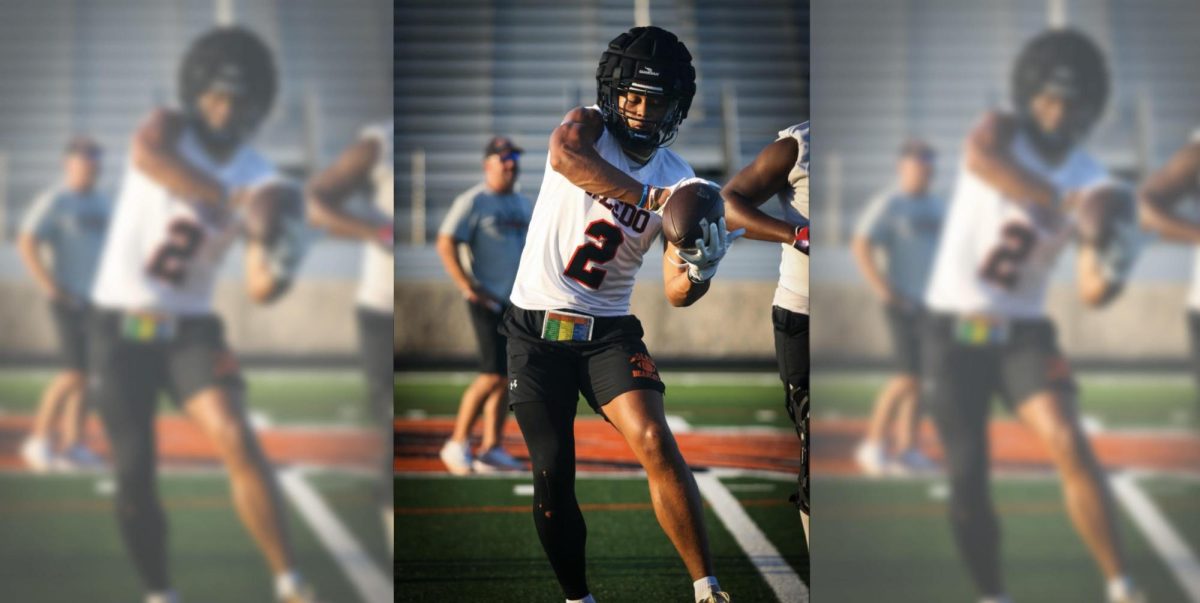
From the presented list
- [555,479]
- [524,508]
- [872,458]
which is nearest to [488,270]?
[524,508]

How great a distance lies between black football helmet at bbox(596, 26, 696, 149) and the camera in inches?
151

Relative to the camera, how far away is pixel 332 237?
5.46ft

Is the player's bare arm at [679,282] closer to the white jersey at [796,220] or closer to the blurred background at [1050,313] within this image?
the white jersey at [796,220]

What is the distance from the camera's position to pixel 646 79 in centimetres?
383

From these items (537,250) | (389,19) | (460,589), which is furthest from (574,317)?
(389,19)

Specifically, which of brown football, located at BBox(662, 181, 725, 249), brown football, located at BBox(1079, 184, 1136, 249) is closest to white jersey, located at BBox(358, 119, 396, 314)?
brown football, located at BBox(1079, 184, 1136, 249)

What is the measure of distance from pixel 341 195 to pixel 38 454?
0.52 meters

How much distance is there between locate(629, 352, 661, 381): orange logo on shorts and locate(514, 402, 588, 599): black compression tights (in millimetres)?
229

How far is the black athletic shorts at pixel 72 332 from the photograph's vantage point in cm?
169

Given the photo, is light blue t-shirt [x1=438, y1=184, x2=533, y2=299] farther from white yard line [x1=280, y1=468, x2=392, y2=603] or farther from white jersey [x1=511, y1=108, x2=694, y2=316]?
white yard line [x1=280, y1=468, x2=392, y2=603]

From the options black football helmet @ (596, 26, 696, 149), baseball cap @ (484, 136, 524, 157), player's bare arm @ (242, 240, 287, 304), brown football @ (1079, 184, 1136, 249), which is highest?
black football helmet @ (596, 26, 696, 149)

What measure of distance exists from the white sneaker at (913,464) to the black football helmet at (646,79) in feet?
7.65

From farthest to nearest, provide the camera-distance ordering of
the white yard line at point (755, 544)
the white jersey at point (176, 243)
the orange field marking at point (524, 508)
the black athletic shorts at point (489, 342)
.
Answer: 1. the black athletic shorts at point (489, 342)
2. the orange field marking at point (524, 508)
3. the white yard line at point (755, 544)
4. the white jersey at point (176, 243)

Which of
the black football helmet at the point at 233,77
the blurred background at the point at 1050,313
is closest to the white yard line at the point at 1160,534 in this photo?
the blurred background at the point at 1050,313
